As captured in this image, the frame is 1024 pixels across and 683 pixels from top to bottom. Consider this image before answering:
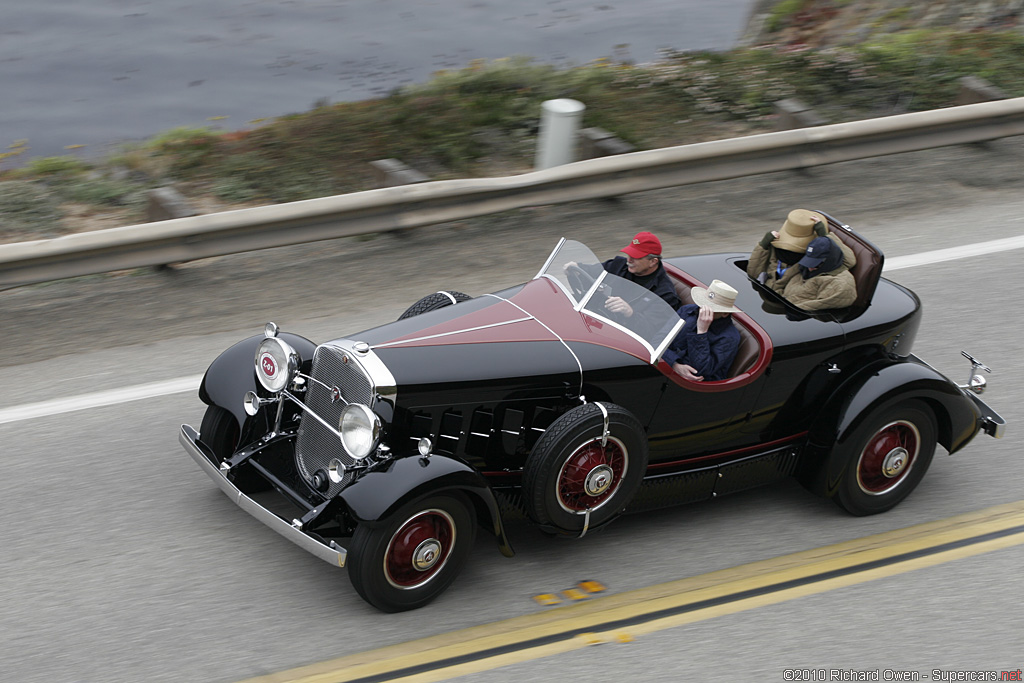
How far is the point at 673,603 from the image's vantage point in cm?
509

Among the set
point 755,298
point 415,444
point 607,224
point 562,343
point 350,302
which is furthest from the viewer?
point 607,224

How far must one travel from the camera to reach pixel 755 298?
233 inches

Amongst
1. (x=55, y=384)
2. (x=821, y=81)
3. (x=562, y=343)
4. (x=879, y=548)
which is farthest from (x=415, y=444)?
(x=821, y=81)

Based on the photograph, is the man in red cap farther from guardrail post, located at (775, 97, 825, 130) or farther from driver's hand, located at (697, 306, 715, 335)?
guardrail post, located at (775, 97, 825, 130)

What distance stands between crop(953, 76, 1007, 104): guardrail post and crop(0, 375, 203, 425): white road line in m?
8.08

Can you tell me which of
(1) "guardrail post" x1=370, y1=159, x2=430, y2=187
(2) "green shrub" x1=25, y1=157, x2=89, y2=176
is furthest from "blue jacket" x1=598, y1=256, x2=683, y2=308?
(2) "green shrub" x1=25, y1=157, x2=89, y2=176

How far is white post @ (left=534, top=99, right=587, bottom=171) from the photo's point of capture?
903cm

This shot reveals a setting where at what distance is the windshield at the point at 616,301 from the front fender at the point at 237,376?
135 cm

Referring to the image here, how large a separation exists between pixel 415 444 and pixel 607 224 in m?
4.50

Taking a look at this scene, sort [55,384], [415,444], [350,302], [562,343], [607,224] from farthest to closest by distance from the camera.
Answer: [607,224], [350,302], [55,384], [562,343], [415,444]

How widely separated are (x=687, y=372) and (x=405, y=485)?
5.24 ft

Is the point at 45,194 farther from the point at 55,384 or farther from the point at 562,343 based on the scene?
the point at 562,343

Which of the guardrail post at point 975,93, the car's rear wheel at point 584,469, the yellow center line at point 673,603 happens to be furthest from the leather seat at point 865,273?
the guardrail post at point 975,93

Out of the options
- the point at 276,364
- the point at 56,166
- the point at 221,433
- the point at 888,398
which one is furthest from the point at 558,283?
the point at 56,166
